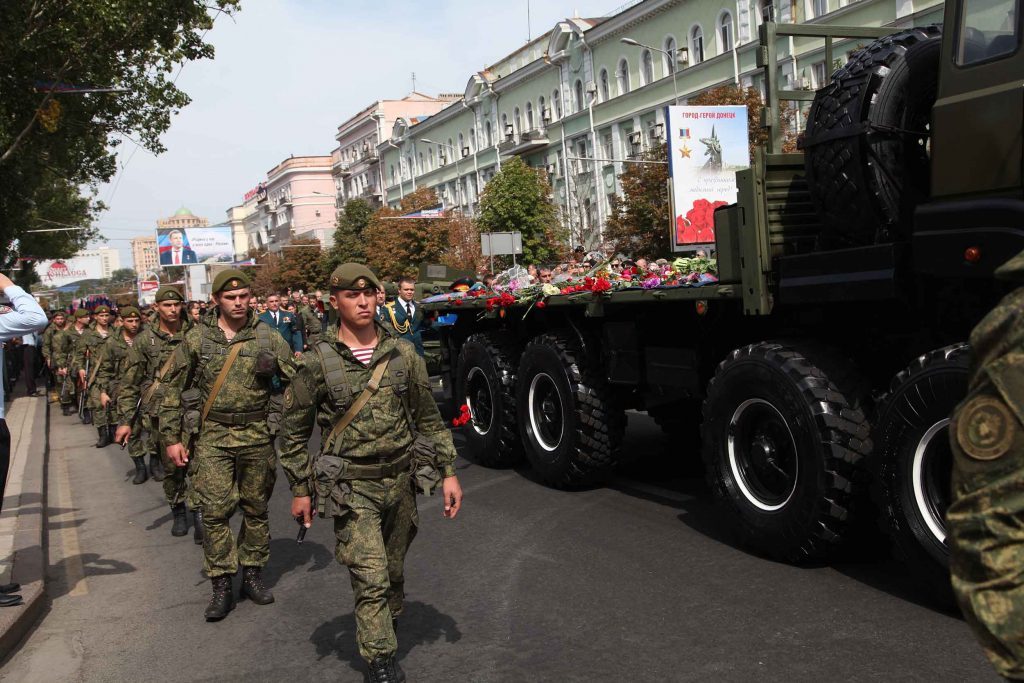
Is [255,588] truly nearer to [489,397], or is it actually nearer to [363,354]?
[363,354]

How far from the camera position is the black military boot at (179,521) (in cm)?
849

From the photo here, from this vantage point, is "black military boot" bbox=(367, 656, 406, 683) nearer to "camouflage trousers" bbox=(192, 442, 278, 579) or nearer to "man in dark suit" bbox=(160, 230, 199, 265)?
"camouflage trousers" bbox=(192, 442, 278, 579)

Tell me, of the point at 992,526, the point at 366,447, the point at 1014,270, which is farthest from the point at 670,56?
the point at 992,526

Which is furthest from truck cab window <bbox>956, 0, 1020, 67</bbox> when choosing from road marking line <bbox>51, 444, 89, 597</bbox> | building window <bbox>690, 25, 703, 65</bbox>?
building window <bbox>690, 25, 703, 65</bbox>

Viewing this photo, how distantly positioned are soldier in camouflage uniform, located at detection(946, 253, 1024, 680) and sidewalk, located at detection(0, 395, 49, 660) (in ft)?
17.7

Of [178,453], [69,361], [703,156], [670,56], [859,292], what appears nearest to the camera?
[859,292]

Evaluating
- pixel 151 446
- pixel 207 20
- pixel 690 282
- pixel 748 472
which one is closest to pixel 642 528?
pixel 748 472

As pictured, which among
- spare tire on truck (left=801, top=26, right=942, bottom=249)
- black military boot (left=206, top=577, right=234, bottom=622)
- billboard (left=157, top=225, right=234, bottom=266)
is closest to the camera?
spare tire on truck (left=801, top=26, right=942, bottom=249)

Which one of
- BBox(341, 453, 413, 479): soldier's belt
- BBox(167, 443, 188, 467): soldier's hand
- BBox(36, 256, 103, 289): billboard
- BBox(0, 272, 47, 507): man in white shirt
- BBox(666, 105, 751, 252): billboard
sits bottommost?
BBox(167, 443, 188, 467): soldier's hand

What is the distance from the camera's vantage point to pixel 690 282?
6520 mm

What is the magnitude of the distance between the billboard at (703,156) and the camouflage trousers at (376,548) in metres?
11.4

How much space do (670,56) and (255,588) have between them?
43.3 meters

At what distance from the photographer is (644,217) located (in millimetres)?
37969

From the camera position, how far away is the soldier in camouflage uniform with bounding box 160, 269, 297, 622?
20.0 feet
